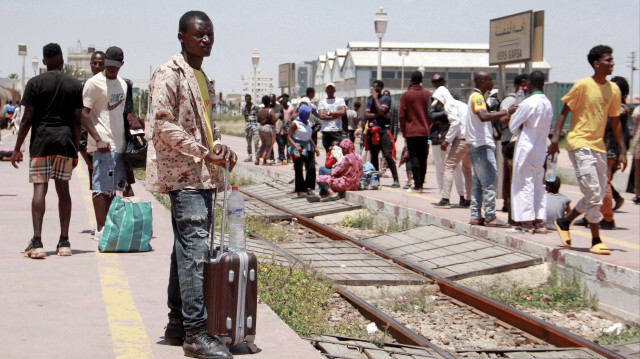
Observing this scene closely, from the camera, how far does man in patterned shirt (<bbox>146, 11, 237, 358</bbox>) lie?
450cm

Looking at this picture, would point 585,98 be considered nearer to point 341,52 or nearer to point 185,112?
point 185,112

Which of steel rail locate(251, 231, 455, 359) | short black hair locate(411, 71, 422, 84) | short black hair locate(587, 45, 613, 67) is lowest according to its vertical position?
steel rail locate(251, 231, 455, 359)

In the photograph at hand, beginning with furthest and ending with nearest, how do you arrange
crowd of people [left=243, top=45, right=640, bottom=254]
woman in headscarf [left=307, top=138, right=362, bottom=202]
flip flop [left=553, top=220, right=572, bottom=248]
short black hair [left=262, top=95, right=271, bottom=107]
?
short black hair [left=262, top=95, right=271, bottom=107] < woman in headscarf [left=307, top=138, right=362, bottom=202] < flip flop [left=553, top=220, right=572, bottom=248] < crowd of people [left=243, top=45, right=640, bottom=254]

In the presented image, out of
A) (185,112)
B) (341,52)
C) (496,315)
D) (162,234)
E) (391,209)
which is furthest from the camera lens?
(341,52)

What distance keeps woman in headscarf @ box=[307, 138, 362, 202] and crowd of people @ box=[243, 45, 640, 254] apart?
0.06 ft

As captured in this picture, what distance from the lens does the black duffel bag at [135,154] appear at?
8219 mm

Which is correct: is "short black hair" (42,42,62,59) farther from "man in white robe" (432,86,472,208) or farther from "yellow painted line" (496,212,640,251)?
"yellow painted line" (496,212,640,251)

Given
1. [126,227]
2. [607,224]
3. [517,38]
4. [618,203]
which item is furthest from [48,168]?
[618,203]

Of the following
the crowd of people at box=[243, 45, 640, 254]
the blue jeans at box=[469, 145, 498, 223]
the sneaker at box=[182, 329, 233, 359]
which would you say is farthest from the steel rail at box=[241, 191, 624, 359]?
the sneaker at box=[182, 329, 233, 359]

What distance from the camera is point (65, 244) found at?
7.71 metres

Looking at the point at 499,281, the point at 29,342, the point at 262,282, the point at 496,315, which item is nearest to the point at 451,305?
the point at 496,315

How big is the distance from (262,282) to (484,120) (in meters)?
4.16

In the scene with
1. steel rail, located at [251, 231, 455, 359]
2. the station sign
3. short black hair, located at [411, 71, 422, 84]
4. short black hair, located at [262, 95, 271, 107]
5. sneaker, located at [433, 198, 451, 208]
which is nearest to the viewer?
steel rail, located at [251, 231, 455, 359]

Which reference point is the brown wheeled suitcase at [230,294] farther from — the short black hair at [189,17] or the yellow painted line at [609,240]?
the yellow painted line at [609,240]
